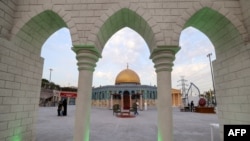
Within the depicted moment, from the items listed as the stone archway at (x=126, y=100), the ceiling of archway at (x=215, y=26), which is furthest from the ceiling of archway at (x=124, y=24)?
the stone archway at (x=126, y=100)

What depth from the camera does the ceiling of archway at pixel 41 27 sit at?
12.9 ft

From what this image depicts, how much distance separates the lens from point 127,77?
31.6m

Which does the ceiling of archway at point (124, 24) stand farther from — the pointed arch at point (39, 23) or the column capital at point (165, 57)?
the pointed arch at point (39, 23)

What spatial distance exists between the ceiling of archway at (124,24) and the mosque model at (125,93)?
23924mm

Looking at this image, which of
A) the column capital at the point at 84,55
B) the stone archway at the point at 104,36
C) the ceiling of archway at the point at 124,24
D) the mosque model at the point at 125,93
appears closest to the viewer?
the stone archway at the point at 104,36

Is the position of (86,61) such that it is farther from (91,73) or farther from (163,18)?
(163,18)

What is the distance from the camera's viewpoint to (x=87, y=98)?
3.58 metres

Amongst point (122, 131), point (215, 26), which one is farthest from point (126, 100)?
point (215, 26)

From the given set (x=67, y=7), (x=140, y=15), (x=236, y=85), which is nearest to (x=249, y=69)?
(x=236, y=85)

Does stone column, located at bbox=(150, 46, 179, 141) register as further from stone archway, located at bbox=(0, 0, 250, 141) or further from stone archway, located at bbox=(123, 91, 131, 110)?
stone archway, located at bbox=(123, 91, 131, 110)

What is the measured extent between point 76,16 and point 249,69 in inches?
159

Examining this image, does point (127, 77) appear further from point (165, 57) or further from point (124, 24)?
point (165, 57)

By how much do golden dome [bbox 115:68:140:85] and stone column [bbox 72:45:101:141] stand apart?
90.8 ft

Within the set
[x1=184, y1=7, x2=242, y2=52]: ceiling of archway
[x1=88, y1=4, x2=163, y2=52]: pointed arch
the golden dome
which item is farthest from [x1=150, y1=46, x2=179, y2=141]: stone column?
the golden dome
